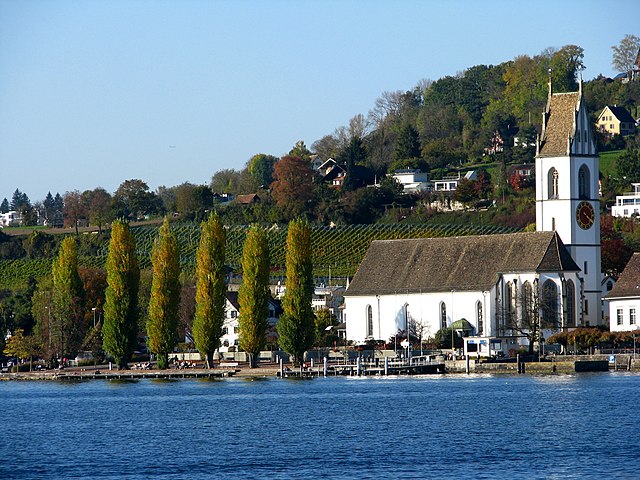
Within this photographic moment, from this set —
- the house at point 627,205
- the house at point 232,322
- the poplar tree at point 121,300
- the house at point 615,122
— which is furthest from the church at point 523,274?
the house at point 615,122

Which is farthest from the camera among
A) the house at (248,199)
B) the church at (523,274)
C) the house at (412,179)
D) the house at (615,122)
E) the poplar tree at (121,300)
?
the house at (615,122)

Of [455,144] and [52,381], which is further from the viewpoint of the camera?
[455,144]

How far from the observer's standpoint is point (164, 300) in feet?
300

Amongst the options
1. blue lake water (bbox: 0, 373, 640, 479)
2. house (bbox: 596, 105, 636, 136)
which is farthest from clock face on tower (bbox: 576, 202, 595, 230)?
house (bbox: 596, 105, 636, 136)

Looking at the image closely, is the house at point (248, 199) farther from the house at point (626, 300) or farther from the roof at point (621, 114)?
the house at point (626, 300)

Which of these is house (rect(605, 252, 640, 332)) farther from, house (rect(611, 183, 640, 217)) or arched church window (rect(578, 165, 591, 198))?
house (rect(611, 183, 640, 217))

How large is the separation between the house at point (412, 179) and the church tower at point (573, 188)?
72955mm

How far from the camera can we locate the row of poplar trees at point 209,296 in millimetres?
88875

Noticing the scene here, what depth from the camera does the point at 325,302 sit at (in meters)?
120

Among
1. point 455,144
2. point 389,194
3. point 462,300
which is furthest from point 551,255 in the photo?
point 455,144

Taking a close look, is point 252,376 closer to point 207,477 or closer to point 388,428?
point 388,428

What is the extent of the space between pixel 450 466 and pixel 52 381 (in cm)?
5255

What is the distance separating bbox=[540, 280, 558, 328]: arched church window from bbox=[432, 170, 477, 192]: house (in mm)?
74591

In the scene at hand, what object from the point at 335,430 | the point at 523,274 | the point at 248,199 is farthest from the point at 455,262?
the point at 248,199
